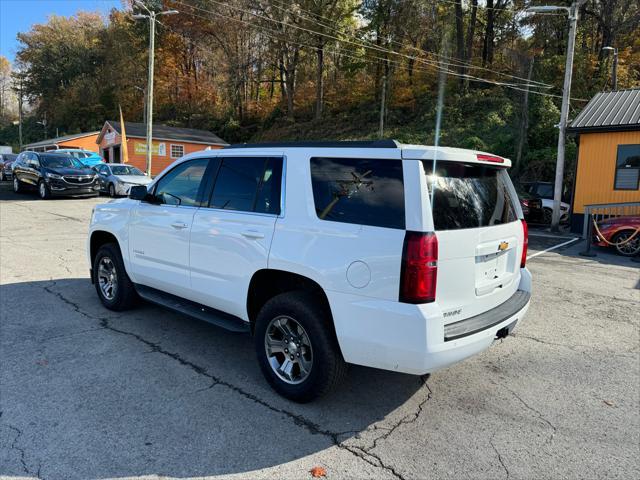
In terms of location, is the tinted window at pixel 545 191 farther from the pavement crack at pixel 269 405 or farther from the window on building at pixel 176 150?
the window on building at pixel 176 150

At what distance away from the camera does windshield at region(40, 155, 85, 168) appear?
18.3 metres

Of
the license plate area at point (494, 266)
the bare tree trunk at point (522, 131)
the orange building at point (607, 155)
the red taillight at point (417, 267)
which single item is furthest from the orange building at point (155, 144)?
the red taillight at point (417, 267)

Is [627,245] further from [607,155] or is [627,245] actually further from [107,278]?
[107,278]

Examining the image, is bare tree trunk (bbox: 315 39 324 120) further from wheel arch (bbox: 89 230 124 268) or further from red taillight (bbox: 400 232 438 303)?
red taillight (bbox: 400 232 438 303)

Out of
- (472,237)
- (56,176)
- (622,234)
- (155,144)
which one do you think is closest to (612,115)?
(622,234)

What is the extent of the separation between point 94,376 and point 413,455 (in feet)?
8.63

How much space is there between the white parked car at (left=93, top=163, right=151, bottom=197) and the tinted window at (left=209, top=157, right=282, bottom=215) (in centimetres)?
1626

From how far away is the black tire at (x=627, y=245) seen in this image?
1088cm

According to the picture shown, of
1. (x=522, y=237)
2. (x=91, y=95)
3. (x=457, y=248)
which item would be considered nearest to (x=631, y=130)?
(x=522, y=237)

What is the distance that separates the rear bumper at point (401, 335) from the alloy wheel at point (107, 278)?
3316mm

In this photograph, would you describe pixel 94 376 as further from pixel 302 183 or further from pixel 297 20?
pixel 297 20

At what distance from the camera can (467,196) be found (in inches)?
130

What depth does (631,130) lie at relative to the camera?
14.5 m

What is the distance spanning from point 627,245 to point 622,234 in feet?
1.12
